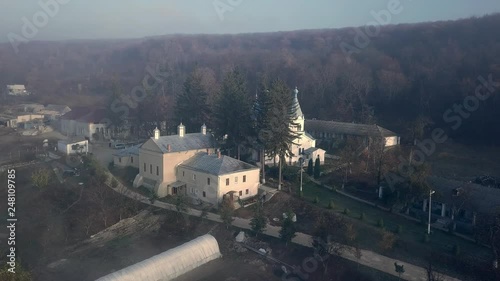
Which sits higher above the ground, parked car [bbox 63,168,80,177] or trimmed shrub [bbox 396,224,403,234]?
trimmed shrub [bbox 396,224,403,234]

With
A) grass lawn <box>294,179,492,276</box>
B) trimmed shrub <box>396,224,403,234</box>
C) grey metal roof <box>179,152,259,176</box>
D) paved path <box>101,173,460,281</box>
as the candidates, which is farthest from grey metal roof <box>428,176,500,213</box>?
grey metal roof <box>179,152,259,176</box>

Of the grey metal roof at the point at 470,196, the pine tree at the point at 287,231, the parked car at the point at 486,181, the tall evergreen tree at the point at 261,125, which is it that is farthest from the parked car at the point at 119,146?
the parked car at the point at 486,181

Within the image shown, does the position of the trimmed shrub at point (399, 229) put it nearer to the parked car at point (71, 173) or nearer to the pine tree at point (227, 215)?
the pine tree at point (227, 215)

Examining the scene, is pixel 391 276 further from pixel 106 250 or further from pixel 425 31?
pixel 425 31

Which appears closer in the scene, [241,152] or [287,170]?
[287,170]

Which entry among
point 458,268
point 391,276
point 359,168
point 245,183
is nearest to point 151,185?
point 245,183

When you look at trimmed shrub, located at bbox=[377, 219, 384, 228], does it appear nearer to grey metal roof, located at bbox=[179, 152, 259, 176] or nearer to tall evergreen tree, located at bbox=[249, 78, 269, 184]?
grey metal roof, located at bbox=[179, 152, 259, 176]
